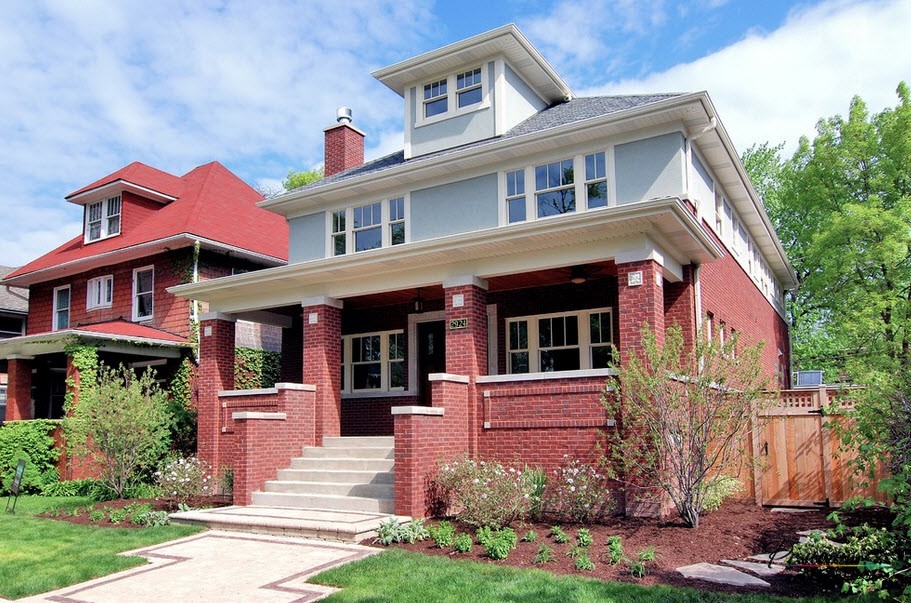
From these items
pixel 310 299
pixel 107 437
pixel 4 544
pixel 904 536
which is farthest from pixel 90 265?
pixel 904 536

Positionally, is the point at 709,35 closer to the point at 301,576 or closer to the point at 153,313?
the point at 301,576

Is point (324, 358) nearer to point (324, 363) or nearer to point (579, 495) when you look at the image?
point (324, 363)

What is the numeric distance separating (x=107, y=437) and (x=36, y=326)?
37.4 feet

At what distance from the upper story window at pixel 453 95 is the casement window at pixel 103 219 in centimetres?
1067

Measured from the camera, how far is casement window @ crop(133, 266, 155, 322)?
19.7m

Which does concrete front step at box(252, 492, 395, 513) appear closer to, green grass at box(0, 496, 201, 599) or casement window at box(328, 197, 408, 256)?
green grass at box(0, 496, 201, 599)

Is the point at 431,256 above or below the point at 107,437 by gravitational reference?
above

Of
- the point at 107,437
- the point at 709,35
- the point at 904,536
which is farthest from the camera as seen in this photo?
the point at 107,437

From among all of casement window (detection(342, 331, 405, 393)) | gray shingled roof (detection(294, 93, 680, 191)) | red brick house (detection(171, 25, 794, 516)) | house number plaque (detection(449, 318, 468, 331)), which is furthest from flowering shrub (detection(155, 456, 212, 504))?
gray shingled roof (detection(294, 93, 680, 191))

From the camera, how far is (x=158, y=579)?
783 cm

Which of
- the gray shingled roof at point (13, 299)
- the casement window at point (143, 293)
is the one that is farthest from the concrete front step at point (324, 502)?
the gray shingled roof at point (13, 299)

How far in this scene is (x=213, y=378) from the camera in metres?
15.0

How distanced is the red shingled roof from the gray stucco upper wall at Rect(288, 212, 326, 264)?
9.06 ft

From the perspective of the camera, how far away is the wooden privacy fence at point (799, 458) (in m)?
10.6
